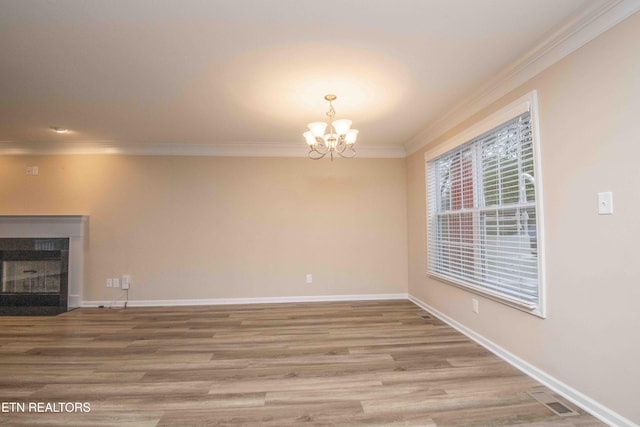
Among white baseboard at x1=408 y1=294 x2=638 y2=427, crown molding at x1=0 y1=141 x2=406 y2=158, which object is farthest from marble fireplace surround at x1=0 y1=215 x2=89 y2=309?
white baseboard at x1=408 y1=294 x2=638 y2=427

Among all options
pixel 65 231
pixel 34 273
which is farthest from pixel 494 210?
pixel 34 273

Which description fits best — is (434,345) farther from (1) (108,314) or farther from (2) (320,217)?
(1) (108,314)

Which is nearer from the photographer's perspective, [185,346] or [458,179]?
[185,346]

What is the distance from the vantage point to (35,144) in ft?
14.3

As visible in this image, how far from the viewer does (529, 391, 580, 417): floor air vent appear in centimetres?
185

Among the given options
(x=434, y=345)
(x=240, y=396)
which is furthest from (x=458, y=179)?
(x=240, y=396)

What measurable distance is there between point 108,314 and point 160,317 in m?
0.78

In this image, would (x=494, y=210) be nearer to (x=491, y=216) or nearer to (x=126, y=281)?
(x=491, y=216)

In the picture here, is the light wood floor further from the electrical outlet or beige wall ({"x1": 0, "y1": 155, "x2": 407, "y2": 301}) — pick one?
beige wall ({"x1": 0, "y1": 155, "x2": 407, "y2": 301})

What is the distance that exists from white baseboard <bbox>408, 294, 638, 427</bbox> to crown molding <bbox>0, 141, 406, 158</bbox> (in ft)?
9.84

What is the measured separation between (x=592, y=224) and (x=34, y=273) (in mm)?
→ 6368

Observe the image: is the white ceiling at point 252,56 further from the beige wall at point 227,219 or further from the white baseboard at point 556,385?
the white baseboard at point 556,385

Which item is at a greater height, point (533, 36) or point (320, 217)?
point (533, 36)

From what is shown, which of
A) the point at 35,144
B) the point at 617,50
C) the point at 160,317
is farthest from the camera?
the point at 35,144
